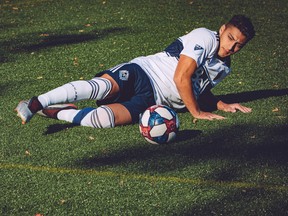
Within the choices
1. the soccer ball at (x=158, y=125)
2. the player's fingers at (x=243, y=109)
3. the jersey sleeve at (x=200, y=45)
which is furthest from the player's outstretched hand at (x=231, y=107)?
the soccer ball at (x=158, y=125)

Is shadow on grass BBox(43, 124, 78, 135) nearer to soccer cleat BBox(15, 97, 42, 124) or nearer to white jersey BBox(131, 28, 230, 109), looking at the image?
soccer cleat BBox(15, 97, 42, 124)

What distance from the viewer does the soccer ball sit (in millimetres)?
5305

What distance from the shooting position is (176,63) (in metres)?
6.07

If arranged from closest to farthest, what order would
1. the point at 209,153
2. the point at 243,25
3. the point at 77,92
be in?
the point at 209,153, the point at 77,92, the point at 243,25

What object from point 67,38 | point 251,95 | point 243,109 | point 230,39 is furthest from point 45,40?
point 230,39

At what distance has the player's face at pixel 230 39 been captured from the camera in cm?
576

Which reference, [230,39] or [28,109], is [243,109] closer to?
[230,39]

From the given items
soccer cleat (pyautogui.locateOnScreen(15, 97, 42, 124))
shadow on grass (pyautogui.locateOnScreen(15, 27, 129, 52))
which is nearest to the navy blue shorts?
soccer cleat (pyautogui.locateOnScreen(15, 97, 42, 124))

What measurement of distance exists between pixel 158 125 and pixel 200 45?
1.01 m

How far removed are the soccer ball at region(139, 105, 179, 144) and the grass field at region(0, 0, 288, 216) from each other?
9cm

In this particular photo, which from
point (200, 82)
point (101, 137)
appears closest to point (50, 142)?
point (101, 137)

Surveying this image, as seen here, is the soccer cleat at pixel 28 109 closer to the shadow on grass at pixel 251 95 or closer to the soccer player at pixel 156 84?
the soccer player at pixel 156 84

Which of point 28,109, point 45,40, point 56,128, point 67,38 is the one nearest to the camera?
point 28,109

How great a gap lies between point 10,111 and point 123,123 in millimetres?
1450
